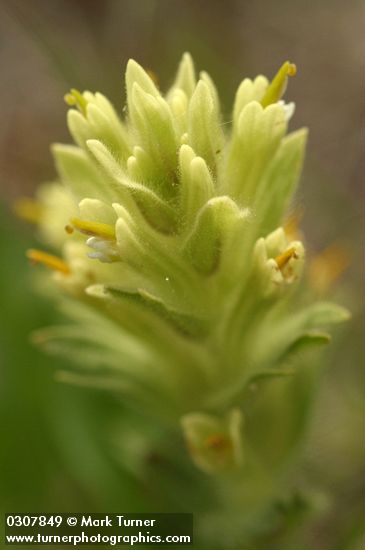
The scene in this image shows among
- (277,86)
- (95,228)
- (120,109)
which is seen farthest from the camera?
(120,109)

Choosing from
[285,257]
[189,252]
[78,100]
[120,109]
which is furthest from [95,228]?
[120,109]

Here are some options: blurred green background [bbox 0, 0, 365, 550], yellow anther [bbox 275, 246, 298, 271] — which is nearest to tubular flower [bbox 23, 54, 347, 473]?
yellow anther [bbox 275, 246, 298, 271]

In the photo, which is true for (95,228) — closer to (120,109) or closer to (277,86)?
(277,86)

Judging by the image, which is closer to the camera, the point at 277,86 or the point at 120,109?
the point at 277,86

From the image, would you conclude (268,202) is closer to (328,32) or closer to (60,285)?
(60,285)

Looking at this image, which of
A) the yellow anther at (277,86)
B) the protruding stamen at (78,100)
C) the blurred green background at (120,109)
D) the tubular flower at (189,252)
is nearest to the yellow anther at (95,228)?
the tubular flower at (189,252)

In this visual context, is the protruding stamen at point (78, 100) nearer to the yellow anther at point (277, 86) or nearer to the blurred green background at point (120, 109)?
the yellow anther at point (277, 86)
